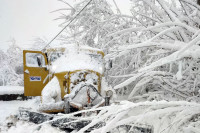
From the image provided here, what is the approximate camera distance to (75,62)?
532 centimetres

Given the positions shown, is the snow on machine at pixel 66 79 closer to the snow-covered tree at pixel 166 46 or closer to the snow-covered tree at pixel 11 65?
the snow-covered tree at pixel 166 46

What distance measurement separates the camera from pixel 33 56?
19.8 feet

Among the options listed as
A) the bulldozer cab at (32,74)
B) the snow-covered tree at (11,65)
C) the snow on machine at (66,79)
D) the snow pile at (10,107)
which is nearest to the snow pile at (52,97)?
the snow on machine at (66,79)

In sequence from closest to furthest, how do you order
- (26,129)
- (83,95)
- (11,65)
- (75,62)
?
(26,129) → (83,95) → (75,62) → (11,65)

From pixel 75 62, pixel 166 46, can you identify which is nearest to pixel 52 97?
pixel 75 62

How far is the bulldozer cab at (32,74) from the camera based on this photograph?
589 centimetres

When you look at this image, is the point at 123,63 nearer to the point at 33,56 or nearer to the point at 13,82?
the point at 33,56

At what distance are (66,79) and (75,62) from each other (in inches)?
22.9

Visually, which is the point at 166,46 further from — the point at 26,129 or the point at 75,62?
the point at 75,62

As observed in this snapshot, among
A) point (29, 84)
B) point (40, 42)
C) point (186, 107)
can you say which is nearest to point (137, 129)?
point (186, 107)

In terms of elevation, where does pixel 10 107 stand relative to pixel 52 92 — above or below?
below

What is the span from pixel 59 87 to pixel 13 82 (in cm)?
1325

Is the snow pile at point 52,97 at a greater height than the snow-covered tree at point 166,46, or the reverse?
the snow-covered tree at point 166,46

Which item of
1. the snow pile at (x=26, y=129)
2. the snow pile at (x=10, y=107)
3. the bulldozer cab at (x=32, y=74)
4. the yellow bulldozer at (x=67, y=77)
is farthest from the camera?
the bulldozer cab at (x=32, y=74)
